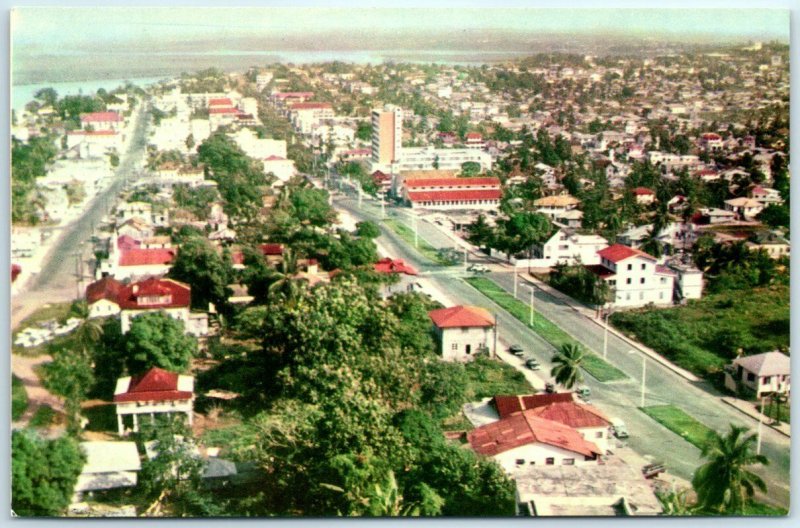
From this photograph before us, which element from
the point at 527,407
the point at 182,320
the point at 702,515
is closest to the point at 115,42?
the point at 182,320

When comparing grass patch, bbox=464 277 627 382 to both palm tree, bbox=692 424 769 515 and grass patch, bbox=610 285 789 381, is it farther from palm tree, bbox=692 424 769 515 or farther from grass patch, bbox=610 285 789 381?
palm tree, bbox=692 424 769 515

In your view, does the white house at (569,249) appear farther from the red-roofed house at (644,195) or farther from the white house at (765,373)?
the white house at (765,373)

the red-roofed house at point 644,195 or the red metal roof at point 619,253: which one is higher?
the red-roofed house at point 644,195

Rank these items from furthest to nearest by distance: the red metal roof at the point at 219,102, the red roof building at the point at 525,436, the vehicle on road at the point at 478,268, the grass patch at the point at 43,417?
1. the vehicle on road at the point at 478,268
2. the red metal roof at the point at 219,102
3. the red roof building at the point at 525,436
4. the grass patch at the point at 43,417

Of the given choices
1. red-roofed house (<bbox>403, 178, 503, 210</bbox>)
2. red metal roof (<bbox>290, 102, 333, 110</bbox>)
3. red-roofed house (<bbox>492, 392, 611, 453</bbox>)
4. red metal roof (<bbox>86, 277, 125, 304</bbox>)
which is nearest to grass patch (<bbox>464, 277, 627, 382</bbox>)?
red-roofed house (<bbox>492, 392, 611, 453</bbox>)

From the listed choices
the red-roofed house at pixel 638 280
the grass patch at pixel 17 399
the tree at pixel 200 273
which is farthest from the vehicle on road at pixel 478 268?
the grass patch at pixel 17 399
